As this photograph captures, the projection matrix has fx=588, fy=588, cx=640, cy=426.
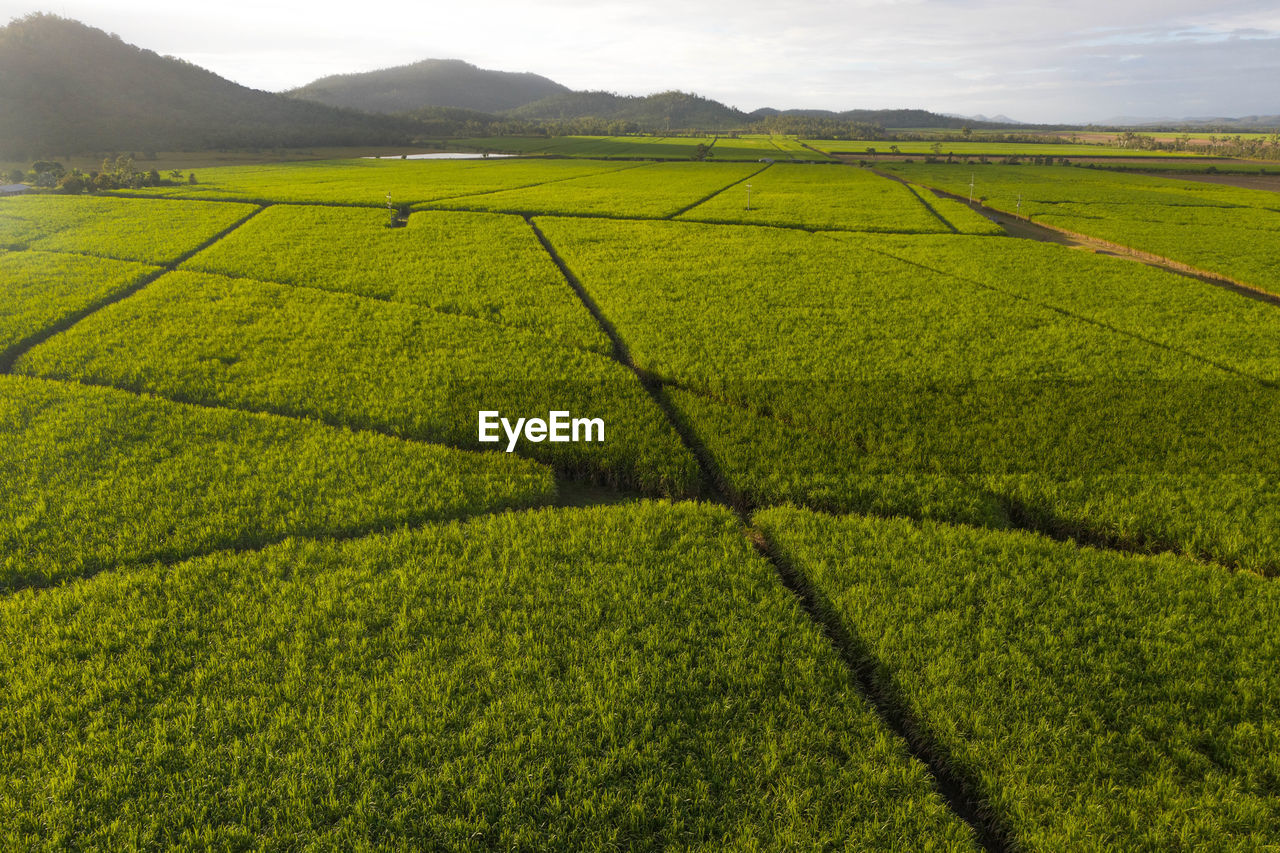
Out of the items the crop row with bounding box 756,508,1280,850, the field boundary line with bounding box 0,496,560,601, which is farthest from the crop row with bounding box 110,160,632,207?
the crop row with bounding box 756,508,1280,850

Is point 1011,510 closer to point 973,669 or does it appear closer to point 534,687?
point 973,669

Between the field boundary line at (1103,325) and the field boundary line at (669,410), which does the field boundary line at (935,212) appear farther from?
the field boundary line at (669,410)

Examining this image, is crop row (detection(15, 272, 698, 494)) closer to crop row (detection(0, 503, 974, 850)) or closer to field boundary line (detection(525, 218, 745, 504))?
field boundary line (detection(525, 218, 745, 504))

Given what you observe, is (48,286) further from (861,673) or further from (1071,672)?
(1071,672)

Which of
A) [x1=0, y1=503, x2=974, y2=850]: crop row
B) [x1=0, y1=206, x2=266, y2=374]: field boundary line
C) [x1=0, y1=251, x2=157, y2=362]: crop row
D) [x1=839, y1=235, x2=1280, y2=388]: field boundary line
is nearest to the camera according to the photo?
[x1=0, y1=503, x2=974, y2=850]: crop row

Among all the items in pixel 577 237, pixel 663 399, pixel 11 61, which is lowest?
pixel 663 399

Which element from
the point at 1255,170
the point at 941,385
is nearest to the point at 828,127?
the point at 1255,170

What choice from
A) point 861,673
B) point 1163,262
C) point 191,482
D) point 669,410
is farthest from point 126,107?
point 861,673
